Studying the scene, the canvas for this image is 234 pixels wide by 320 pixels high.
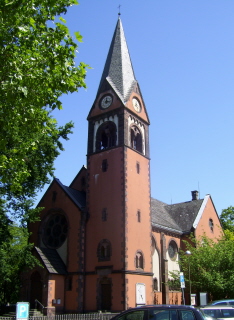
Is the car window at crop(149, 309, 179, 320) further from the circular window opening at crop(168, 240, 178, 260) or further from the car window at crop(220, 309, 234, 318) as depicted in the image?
the circular window opening at crop(168, 240, 178, 260)

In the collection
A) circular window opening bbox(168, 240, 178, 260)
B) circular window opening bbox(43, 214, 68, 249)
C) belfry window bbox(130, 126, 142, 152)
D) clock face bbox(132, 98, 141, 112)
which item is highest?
clock face bbox(132, 98, 141, 112)

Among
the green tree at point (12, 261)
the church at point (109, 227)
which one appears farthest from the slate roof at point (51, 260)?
the green tree at point (12, 261)

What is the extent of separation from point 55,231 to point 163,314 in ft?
79.6

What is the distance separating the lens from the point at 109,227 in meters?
30.5

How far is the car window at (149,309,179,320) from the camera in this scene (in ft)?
33.6

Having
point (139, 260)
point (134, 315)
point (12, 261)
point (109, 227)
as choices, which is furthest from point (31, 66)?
point (139, 260)

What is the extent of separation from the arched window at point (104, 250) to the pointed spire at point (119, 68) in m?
12.8

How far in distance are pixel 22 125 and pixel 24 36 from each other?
2.96 metres

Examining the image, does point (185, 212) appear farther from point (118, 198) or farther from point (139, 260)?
point (118, 198)

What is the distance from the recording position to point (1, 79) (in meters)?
11.1

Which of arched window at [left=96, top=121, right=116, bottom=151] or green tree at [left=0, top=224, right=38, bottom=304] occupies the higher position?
arched window at [left=96, top=121, right=116, bottom=151]

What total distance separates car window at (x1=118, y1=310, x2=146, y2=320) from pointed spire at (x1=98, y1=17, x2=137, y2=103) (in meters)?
25.5

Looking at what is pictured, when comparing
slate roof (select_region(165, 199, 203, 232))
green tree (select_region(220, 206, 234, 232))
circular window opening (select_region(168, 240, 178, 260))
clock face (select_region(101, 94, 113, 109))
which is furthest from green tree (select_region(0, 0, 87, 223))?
green tree (select_region(220, 206, 234, 232))

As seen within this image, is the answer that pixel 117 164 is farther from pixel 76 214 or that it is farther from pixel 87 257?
pixel 87 257
